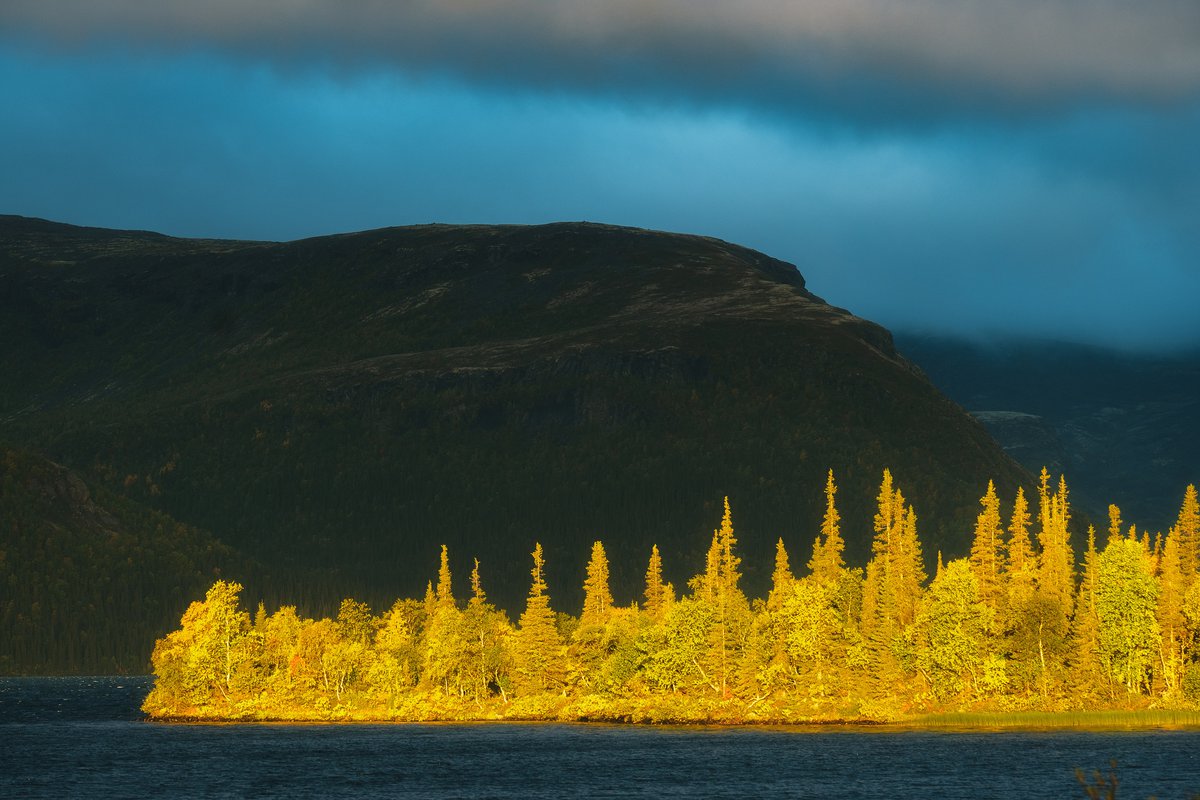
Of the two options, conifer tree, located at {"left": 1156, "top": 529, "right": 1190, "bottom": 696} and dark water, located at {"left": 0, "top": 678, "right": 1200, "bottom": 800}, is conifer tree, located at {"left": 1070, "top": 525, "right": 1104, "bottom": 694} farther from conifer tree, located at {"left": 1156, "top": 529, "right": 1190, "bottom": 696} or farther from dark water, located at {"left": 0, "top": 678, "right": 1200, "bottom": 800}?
dark water, located at {"left": 0, "top": 678, "right": 1200, "bottom": 800}

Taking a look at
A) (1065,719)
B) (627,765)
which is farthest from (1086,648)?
(627,765)

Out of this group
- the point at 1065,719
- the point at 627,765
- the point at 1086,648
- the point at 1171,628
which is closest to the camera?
the point at 627,765

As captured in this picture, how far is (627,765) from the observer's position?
166 m

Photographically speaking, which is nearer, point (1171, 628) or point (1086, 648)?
point (1171, 628)

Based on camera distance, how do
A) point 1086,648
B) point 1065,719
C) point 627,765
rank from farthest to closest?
point 1086,648 → point 1065,719 → point 627,765

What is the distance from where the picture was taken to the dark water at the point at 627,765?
483 ft

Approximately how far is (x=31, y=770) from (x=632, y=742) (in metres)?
60.0

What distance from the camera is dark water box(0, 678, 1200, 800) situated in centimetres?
14712

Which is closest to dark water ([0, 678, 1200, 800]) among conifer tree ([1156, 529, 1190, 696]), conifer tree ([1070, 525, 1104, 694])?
conifer tree ([1156, 529, 1190, 696])

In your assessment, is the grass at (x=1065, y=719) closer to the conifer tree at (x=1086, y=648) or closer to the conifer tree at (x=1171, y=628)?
the conifer tree at (x=1086, y=648)

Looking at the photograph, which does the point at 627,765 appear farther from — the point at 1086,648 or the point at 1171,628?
the point at 1171,628

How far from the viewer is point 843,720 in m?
199

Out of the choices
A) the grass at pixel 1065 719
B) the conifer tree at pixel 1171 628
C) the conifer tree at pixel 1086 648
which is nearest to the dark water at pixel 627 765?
the grass at pixel 1065 719

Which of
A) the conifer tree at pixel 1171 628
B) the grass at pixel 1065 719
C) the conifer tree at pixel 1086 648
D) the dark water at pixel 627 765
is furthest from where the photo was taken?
the conifer tree at pixel 1086 648
